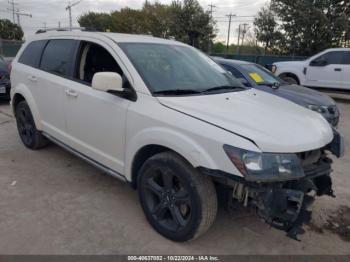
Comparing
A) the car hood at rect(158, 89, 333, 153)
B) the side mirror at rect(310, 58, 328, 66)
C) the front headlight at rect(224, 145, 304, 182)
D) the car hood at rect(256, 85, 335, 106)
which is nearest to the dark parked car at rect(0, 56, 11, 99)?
the car hood at rect(256, 85, 335, 106)

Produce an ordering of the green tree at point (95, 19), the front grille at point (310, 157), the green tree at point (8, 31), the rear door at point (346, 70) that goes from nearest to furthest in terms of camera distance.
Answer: the front grille at point (310, 157) < the rear door at point (346, 70) < the green tree at point (8, 31) < the green tree at point (95, 19)

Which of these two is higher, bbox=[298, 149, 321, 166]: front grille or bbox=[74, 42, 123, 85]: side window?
bbox=[74, 42, 123, 85]: side window

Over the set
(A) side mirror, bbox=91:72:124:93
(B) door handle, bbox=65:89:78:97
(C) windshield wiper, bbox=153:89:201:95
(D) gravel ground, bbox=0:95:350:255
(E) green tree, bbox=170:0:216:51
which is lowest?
(D) gravel ground, bbox=0:95:350:255

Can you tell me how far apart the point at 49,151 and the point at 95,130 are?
2018 millimetres

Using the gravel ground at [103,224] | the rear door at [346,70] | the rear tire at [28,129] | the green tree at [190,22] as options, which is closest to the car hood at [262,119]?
the gravel ground at [103,224]

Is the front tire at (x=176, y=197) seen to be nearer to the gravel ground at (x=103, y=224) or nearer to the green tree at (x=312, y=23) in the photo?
the gravel ground at (x=103, y=224)

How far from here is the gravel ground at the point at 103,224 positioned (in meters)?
3.05

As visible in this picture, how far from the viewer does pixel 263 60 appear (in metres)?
20.0

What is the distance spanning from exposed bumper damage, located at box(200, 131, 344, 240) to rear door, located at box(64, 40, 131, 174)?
1.15m

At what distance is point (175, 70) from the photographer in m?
3.61

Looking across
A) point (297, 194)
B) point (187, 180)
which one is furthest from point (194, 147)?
point (297, 194)

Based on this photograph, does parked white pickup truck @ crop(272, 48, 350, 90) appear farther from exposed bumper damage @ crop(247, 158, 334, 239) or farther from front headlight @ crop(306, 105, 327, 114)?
exposed bumper damage @ crop(247, 158, 334, 239)

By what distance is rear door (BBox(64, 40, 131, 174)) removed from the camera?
344cm

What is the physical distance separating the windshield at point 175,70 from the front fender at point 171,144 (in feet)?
1.43
